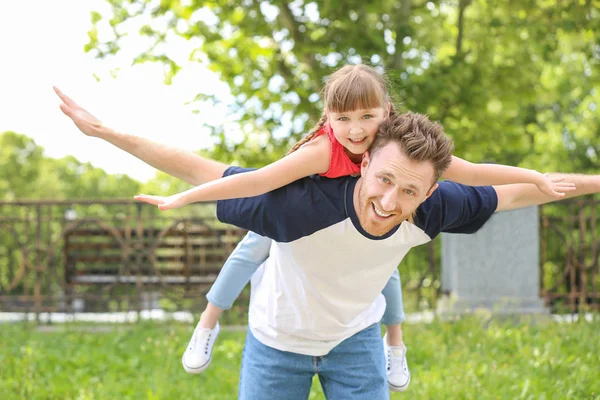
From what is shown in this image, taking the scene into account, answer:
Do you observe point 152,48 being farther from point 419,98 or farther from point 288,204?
point 288,204

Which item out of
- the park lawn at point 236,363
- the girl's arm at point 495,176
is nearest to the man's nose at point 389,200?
the girl's arm at point 495,176

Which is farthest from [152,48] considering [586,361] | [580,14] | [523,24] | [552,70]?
[552,70]

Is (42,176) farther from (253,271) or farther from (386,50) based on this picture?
(253,271)

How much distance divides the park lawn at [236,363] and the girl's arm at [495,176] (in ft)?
8.34

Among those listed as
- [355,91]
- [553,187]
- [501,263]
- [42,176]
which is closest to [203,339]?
[355,91]

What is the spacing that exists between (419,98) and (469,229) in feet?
21.7

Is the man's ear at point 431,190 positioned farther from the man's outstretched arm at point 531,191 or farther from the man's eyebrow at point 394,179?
the man's outstretched arm at point 531,191

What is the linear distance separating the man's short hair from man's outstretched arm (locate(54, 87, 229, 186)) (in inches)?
22.4

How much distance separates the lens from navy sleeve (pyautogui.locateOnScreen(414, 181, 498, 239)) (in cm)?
235

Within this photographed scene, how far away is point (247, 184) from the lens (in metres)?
2.16

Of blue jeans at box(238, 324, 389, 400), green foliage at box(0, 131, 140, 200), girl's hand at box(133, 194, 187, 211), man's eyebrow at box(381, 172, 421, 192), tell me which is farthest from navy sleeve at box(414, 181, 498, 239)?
green foliage at box(0, 131, 140, 200)

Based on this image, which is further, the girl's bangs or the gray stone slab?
the gray stone slab

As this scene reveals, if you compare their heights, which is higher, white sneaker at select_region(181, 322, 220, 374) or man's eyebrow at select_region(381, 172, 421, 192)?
man's eyebrow at select_region(381, 172, 421, 192)

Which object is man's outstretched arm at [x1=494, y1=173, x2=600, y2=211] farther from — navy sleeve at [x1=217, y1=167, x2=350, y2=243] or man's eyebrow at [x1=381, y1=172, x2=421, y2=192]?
navy sleeve at [x1=217, y1=167, x2=350, y2=243]
